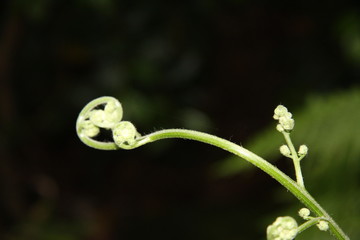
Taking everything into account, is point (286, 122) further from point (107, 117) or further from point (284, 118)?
point (107, 117)

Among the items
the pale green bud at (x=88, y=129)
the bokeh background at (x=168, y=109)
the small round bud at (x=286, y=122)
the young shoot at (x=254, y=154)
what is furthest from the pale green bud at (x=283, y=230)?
the bokeh background at (x=168, y=109)

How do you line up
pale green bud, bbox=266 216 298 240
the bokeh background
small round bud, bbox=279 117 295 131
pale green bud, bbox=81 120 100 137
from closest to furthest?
pale green bud, bbox=266 216 298 240 → small round bud, bbox=279 117 295 131 → pale green bud, bbox=81 120 100 137 → the bokeh background

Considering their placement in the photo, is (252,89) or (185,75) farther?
(252,89)

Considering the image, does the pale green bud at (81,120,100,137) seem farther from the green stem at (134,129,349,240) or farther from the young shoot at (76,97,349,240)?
the green stem at (134,129,349,240)

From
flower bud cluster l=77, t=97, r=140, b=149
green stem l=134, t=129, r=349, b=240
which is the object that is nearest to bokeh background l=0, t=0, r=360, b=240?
flower bud cluster l=77, t=97, r=140, b=149

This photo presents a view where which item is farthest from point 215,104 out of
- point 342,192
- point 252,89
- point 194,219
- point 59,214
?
point 342,192

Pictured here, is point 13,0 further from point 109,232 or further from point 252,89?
point 252,89
